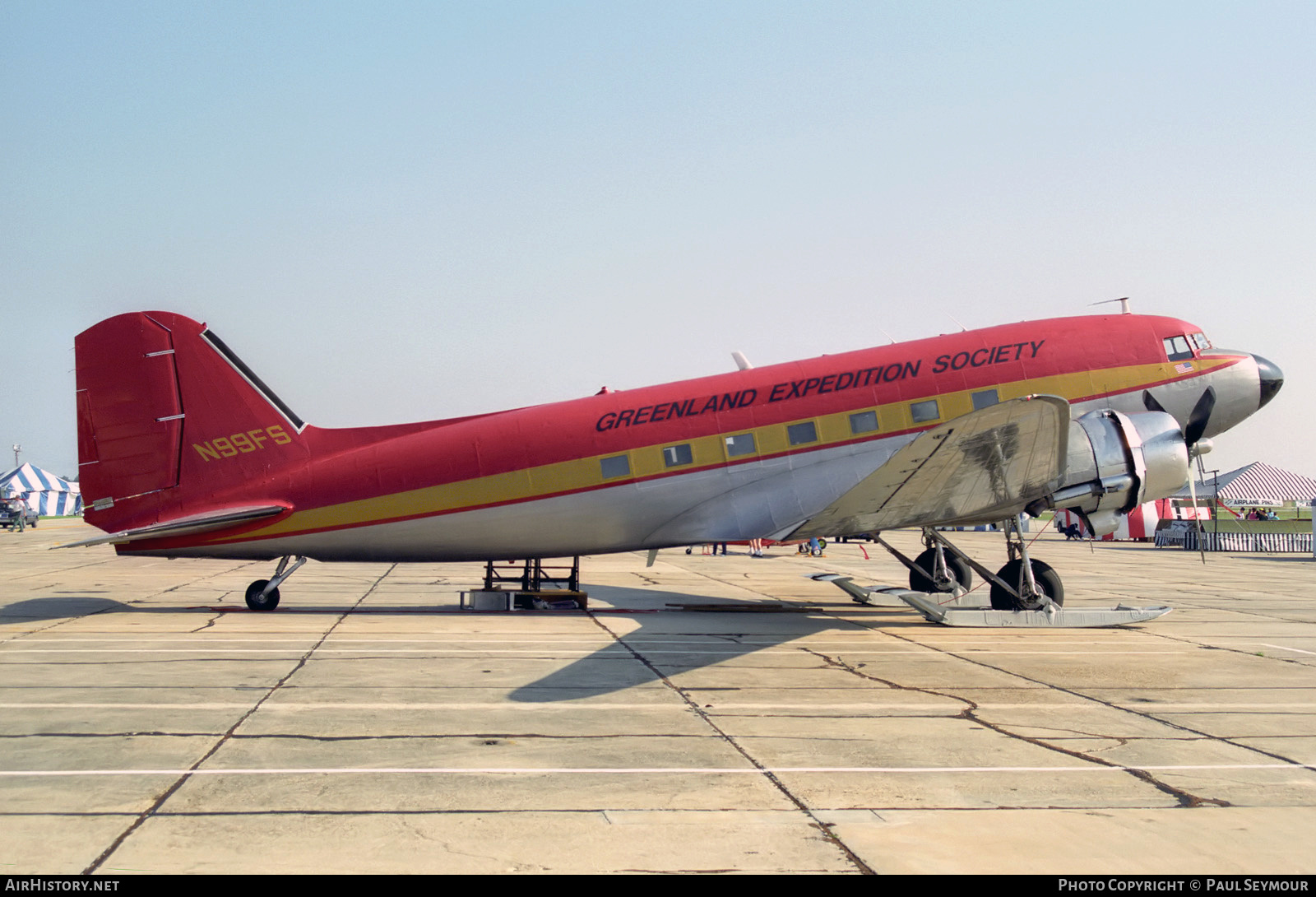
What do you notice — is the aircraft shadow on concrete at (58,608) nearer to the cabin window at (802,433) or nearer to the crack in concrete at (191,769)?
the crack in concrete at (191,769)

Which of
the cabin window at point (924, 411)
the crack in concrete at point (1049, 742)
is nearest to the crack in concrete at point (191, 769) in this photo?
the crack in concrete at point (1049, 742)

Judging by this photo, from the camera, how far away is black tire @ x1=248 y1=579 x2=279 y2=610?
18672mm

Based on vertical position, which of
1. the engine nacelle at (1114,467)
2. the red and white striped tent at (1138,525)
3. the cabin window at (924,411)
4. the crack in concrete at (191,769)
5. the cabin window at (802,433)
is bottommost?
the red and white striped tent at (1138,525)

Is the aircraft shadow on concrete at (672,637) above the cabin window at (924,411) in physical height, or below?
below

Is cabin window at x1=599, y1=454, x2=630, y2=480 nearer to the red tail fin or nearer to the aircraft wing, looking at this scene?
the aircraft wing

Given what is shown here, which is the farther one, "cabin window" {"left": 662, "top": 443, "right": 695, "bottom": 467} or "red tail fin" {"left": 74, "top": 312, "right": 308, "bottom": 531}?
"cabin window" {"left": 662, "top": 443, "right": 695, "bottom": 467}

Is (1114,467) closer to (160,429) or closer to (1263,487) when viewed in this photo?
(160,429)

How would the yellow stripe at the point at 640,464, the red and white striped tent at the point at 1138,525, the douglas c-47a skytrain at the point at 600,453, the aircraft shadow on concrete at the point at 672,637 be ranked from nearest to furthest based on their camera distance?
1. the aircraft shadow on concrete at the point at 672,637
2. the douglas c-47a skytrain at the point at 600,453
3. the yellow stripe at the point at 640,464
4. the red and white striped tent at the point at 1138,525

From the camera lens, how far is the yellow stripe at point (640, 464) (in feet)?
58.4

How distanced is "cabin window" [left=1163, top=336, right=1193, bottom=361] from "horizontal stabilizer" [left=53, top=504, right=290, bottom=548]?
17.0 metres

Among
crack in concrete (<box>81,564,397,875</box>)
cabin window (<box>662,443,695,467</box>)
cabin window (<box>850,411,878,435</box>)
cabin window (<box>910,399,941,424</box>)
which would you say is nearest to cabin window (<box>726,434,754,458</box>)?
cabin window (<box>662,443,695,467</box>)

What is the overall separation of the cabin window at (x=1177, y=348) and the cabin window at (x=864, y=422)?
5954mm

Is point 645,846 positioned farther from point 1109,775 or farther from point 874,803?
point 1109,775

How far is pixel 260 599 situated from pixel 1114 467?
16.1m
